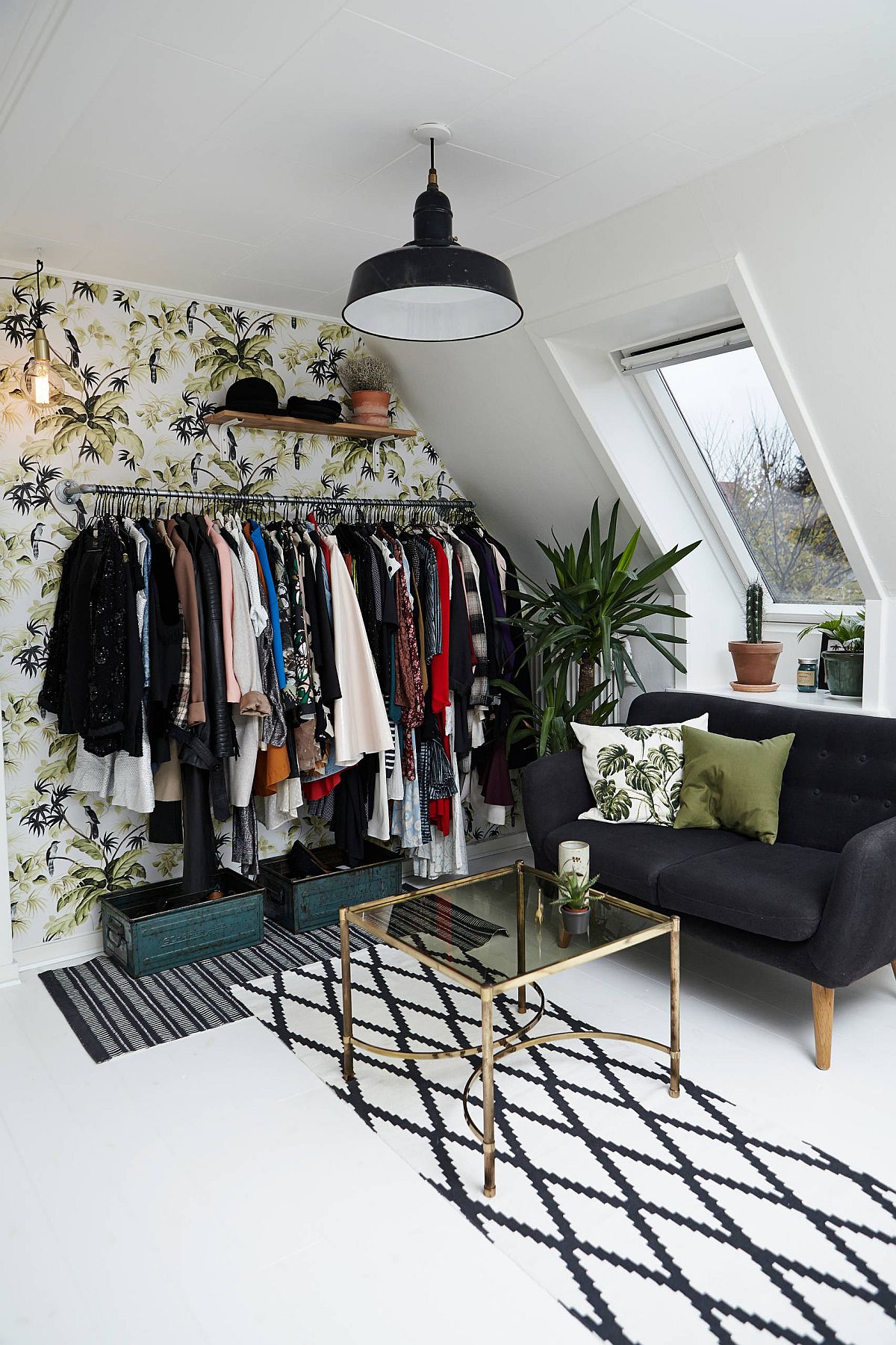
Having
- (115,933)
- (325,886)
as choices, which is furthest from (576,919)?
(115,933)

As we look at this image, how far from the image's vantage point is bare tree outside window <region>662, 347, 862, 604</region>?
3.64 m

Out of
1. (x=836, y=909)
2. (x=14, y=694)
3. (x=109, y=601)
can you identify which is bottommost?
(x=836, y=909)

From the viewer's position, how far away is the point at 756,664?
379 cm

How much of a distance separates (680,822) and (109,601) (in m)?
2.10

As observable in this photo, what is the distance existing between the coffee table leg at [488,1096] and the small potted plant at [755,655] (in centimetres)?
215

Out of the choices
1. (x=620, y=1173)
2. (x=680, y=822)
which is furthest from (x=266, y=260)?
(x=620, y=1173)

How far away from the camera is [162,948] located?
3.32 metres

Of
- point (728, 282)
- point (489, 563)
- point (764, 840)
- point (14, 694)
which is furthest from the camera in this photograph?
point (489, 563)

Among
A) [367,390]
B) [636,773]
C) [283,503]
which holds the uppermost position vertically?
[367,390]

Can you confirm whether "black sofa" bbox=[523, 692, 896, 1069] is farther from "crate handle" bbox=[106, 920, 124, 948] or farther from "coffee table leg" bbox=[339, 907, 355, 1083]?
"crate handle" bbox=[106, 920, 124, 948]

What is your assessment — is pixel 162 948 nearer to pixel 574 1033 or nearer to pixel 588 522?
pixel 574 1033

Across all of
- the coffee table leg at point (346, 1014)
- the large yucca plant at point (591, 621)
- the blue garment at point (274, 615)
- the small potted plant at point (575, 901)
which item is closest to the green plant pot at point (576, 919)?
the small potted plant at point (575, 901)

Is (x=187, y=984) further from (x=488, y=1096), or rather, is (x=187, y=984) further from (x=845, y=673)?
(x=845, y=673)

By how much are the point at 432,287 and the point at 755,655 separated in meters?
2.18
